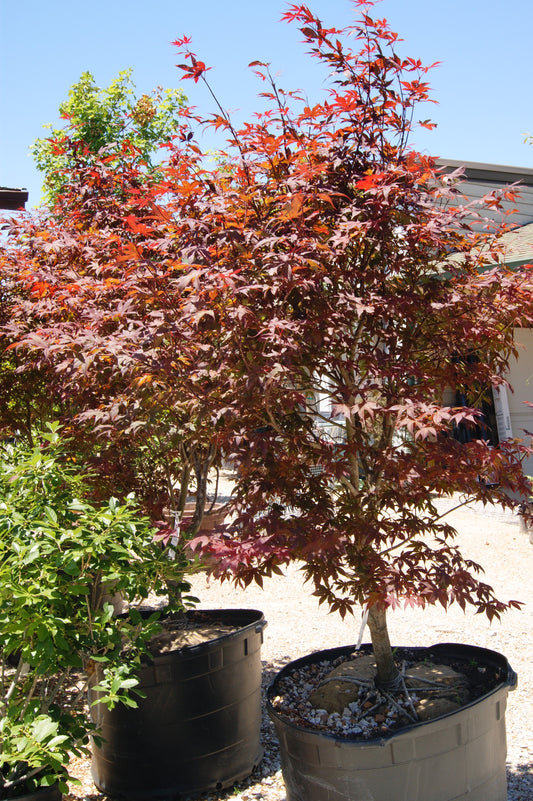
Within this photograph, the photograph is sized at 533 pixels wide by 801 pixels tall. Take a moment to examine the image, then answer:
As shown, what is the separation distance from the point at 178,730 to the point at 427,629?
9.60 ft

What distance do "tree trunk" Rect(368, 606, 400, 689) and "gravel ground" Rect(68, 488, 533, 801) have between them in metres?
0.79

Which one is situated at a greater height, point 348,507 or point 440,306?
point 440,306

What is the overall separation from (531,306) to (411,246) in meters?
0.58

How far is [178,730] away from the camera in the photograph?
3166 millimetres

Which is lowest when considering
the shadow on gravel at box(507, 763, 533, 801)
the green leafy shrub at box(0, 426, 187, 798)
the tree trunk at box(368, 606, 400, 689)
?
the shadow on gravel at box(507, 763, 533, 801)

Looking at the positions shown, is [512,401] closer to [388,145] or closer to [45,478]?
[388,145]

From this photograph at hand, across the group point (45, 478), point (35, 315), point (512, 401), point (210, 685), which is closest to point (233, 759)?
point (210, 685)

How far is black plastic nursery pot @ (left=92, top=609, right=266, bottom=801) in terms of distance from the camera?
316 centimetres

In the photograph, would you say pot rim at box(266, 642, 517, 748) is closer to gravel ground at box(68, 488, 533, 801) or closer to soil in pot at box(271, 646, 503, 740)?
soil in pot at box(271, 646, 503, 740)

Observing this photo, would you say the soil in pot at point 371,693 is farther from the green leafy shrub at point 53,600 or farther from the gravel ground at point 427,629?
the green leafy shrub at point 53,600

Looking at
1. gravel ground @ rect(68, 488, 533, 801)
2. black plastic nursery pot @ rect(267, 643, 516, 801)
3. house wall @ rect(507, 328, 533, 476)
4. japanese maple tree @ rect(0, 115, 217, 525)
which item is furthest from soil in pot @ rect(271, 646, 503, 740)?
house wall @ rect(507, 328, 533, 476)

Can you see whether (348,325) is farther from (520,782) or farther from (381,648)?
(520,782)

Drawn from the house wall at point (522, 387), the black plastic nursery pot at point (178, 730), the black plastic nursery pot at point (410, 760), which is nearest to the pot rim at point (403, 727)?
the black plastic nursery pot at point (410, 760)

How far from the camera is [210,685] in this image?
3.23 meters
